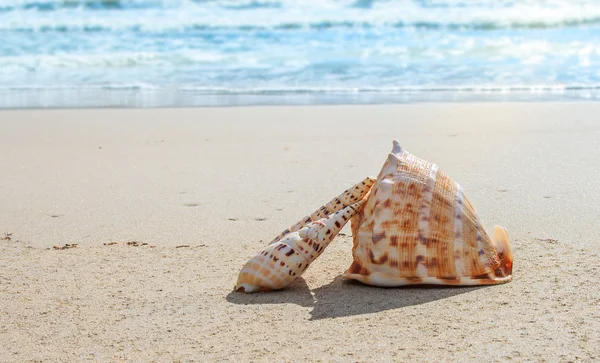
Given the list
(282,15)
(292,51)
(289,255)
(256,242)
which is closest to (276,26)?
(282,15)

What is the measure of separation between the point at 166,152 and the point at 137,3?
50.6 feet

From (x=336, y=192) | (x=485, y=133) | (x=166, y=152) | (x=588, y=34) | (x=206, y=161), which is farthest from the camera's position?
(x=588, y=34)

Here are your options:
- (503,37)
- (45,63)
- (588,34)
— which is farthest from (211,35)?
(588,34)

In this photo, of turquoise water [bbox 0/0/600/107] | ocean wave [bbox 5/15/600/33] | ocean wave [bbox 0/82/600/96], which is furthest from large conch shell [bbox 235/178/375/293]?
ocean wave [bbox 5/15/600/33]

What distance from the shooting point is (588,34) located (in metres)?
15.0

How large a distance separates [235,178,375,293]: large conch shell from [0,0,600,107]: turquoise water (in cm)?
Result: 554

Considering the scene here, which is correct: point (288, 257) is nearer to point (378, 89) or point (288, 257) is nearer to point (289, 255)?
point (289, 255)

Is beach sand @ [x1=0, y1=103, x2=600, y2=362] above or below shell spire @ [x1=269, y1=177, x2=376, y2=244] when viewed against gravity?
below

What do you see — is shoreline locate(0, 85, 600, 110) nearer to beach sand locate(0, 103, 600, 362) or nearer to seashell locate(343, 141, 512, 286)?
beach sand locate(0, 103, 600, 362)

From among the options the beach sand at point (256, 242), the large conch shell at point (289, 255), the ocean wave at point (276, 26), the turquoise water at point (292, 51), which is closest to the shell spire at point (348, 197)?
the large conch shell at point (289, 255)

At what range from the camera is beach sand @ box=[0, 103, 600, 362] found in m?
2.15

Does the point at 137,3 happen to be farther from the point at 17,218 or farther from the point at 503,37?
the point at 17,218

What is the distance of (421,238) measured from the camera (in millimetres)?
2484

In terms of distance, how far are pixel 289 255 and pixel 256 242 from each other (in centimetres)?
70
